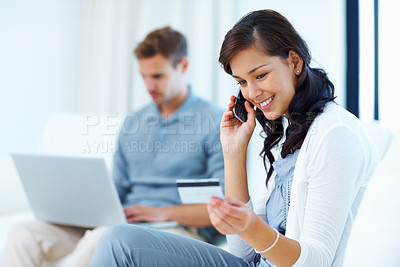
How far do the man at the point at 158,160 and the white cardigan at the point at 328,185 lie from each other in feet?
2.04

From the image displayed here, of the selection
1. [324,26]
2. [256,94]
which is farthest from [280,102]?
[324,26]

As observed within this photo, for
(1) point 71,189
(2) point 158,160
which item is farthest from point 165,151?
(1) point 71,189

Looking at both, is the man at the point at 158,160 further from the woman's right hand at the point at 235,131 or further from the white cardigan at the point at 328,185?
the white cardigan at the point at 328,185

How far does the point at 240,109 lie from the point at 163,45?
2.68 ft

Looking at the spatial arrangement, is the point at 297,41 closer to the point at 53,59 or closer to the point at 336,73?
the point at 336,73

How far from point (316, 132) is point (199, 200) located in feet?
1.91

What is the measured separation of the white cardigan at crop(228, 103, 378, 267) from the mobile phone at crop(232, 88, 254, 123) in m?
0.25

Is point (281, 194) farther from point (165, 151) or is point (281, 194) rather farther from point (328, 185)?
point (165, 151)

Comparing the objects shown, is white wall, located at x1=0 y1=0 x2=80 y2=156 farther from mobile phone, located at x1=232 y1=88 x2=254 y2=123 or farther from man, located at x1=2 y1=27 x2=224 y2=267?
mobile phone, located at x1=232 y1=88 x2=254 y2=123

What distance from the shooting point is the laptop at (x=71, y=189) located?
1.42 meters

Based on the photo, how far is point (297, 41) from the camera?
3.37 feet

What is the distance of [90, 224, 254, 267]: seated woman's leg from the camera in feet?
3.33

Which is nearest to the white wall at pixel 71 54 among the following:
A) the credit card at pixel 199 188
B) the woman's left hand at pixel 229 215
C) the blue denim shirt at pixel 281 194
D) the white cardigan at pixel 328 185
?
the credit card at pixel 199 188

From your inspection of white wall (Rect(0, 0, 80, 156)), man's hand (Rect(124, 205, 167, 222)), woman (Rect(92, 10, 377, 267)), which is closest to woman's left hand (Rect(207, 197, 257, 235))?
woman (Rect(92, 10, 377, 267))
